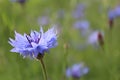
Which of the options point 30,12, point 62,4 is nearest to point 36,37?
point 62,4

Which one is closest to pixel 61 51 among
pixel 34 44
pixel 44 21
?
pixel 44 21

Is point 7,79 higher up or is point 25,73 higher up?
point 7,79

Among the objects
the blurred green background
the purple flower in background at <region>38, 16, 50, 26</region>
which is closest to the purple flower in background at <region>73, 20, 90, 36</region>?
the blurred green background

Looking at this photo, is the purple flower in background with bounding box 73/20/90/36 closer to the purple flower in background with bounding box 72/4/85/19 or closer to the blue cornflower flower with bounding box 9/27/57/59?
the purple flower in background with bounding box 72/4/85/19

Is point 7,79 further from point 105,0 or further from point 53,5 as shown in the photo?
point 53,5

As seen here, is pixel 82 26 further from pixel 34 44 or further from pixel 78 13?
pixel 34 44

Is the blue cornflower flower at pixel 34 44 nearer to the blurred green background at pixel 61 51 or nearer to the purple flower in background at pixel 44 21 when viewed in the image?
the blurred green background at pixel 61 51
